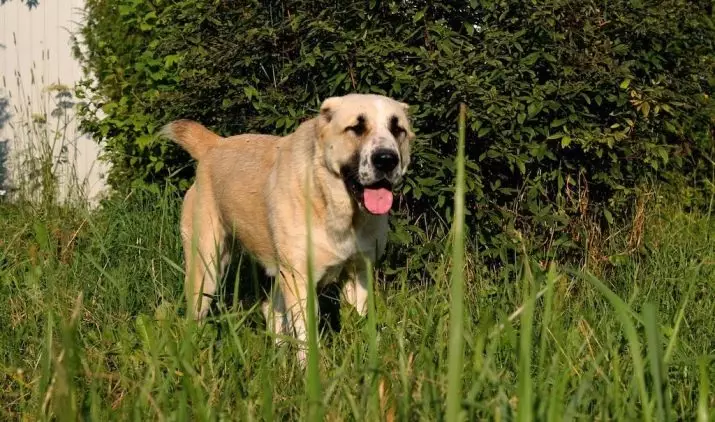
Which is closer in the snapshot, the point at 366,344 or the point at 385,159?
the point at 366,344

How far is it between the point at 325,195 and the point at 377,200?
0.29 metres

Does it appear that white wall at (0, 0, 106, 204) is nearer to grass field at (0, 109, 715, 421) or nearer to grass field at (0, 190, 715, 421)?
grass field at (0, 109, 715, 421)

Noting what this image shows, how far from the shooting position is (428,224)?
4715mm

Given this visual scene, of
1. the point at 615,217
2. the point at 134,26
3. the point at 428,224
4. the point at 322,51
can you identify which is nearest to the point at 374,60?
the point at 322,51

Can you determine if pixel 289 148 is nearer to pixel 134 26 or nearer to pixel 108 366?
pixel 108 366

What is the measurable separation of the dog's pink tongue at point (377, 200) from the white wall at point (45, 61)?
15.5 ft

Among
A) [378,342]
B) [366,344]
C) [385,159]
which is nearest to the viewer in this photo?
[378,342]

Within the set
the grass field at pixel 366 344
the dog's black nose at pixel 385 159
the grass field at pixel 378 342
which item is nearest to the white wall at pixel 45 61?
the grass field at pixel 378 342

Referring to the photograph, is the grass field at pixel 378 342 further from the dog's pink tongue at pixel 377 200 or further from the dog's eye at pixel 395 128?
the dog's eye at pixel 395 128

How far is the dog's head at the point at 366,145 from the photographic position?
11.2ft

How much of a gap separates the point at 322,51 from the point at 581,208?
1759 mm

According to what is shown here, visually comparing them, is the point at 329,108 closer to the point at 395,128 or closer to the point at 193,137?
the point at 395,128

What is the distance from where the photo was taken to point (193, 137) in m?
4.47

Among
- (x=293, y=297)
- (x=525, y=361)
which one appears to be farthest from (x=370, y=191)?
(x=525, y=361)
